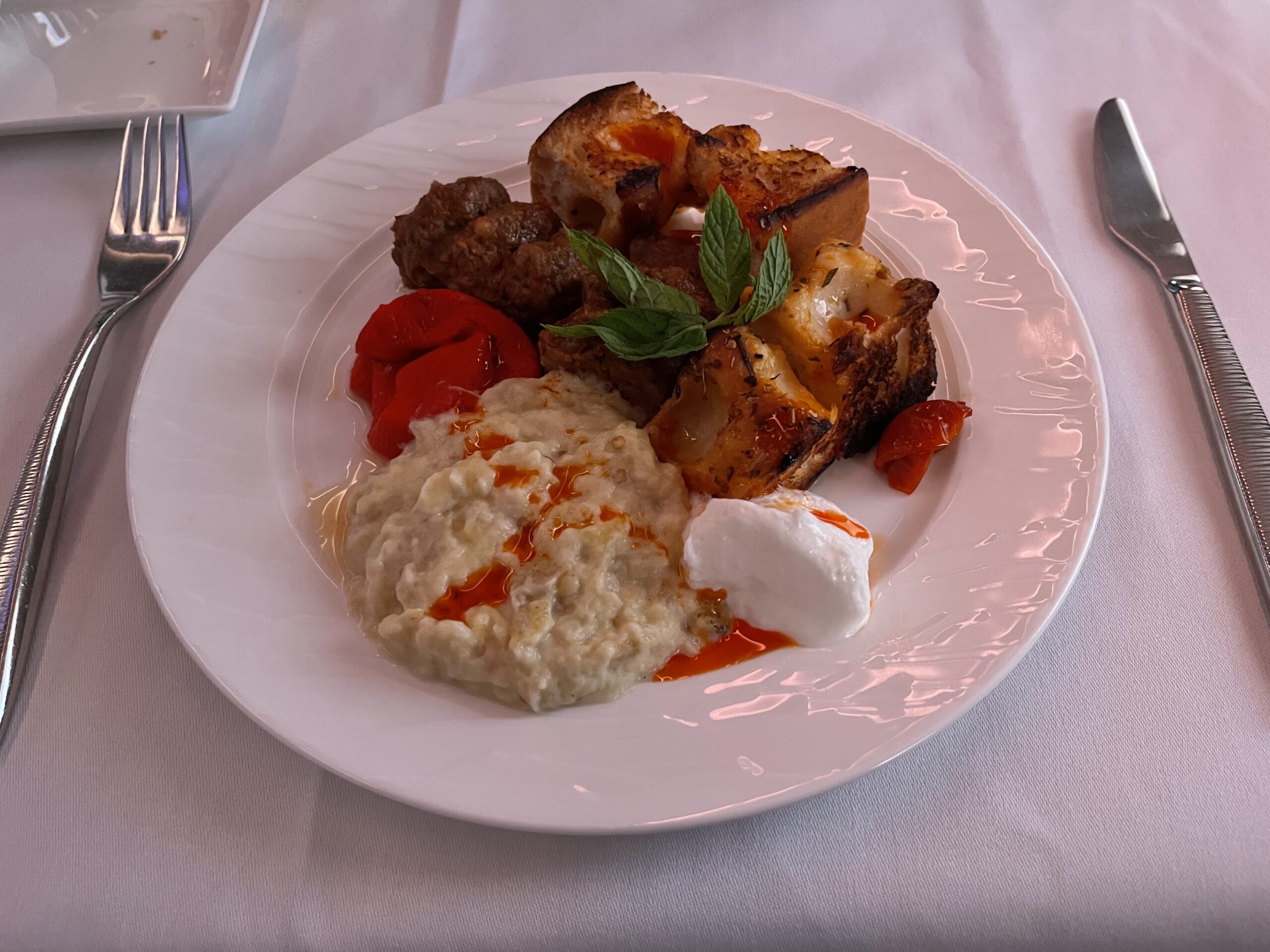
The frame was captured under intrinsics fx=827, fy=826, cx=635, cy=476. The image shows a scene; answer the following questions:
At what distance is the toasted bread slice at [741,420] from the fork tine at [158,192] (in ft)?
7.62

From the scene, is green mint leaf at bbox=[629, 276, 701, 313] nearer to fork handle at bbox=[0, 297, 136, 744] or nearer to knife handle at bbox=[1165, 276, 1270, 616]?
knife handle at bbox=[1165, 276, 1270, 616]

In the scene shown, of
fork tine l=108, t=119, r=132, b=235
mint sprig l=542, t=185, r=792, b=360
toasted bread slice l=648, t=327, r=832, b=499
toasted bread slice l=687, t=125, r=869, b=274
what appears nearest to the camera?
toasted bread slice l=648, t=327, r=832, b=499

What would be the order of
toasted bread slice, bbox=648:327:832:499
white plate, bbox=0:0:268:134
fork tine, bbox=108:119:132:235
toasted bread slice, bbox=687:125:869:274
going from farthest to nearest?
white plate, bbox=0:0:268:134, fork tine, bbox=108:119:132:235, toasted bread slice, bbox=687:125:869:274, toasted bread slice, bbox=648:327:832:499

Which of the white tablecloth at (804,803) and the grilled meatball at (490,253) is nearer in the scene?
the white tablecloth at (804,803)

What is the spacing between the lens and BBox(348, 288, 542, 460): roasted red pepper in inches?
100.0

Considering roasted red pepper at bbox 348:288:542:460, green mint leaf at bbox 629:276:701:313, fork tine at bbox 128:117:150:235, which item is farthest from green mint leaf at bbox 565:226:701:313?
fork tine at bbox 128:117:150:235

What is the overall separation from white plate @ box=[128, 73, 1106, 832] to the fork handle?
38 centimetres

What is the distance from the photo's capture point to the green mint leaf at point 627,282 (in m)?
2.34

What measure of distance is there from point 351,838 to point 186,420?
1350 mm

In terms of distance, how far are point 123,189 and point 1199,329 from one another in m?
4.04

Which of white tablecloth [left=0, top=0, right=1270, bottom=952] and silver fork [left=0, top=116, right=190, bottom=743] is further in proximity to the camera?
silver fork [left=0, top=116, right=190, bottom=743]

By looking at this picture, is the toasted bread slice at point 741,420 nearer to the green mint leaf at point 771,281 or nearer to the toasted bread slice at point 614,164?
the green mint leaf at point 771,281

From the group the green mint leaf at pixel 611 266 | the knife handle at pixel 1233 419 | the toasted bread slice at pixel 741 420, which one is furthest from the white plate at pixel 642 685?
the green mint leaf at pixel 611 266

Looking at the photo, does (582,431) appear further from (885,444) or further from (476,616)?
(885,444)
